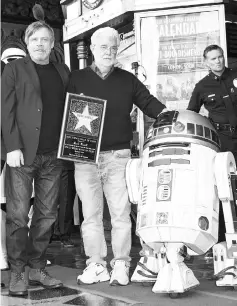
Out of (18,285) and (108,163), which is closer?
(18,285)

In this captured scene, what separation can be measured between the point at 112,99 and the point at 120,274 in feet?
3.45

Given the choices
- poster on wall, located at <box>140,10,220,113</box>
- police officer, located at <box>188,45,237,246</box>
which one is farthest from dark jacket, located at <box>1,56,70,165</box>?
poster on wall, located at <box>140,10,220,113</box>

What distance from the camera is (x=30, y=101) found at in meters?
3.15

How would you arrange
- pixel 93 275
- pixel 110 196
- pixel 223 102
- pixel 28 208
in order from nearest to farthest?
1. pixel 28 208
2. pixel 93 275
3. pixel 110 196
4. pixel 223 102

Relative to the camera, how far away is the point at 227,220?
3.10m

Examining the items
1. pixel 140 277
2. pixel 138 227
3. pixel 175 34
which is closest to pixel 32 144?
pixel 138 227

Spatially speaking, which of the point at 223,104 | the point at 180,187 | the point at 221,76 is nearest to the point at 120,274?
the point at 180,187

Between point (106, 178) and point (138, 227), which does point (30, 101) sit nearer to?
point (106, 178)

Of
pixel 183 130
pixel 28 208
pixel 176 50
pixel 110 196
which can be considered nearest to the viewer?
pixel 183 130

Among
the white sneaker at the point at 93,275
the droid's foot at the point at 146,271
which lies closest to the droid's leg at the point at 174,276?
the droid's foot at the point at 146,271

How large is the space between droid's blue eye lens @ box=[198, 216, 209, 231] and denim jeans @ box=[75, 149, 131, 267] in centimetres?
61

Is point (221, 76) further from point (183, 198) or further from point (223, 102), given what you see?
point (183, 198)

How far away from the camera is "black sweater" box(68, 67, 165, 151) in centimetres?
339

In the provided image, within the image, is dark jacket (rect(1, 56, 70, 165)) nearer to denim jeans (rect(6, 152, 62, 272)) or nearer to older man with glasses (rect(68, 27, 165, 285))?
denim jeans (rect(6, 152, 62, 272))
